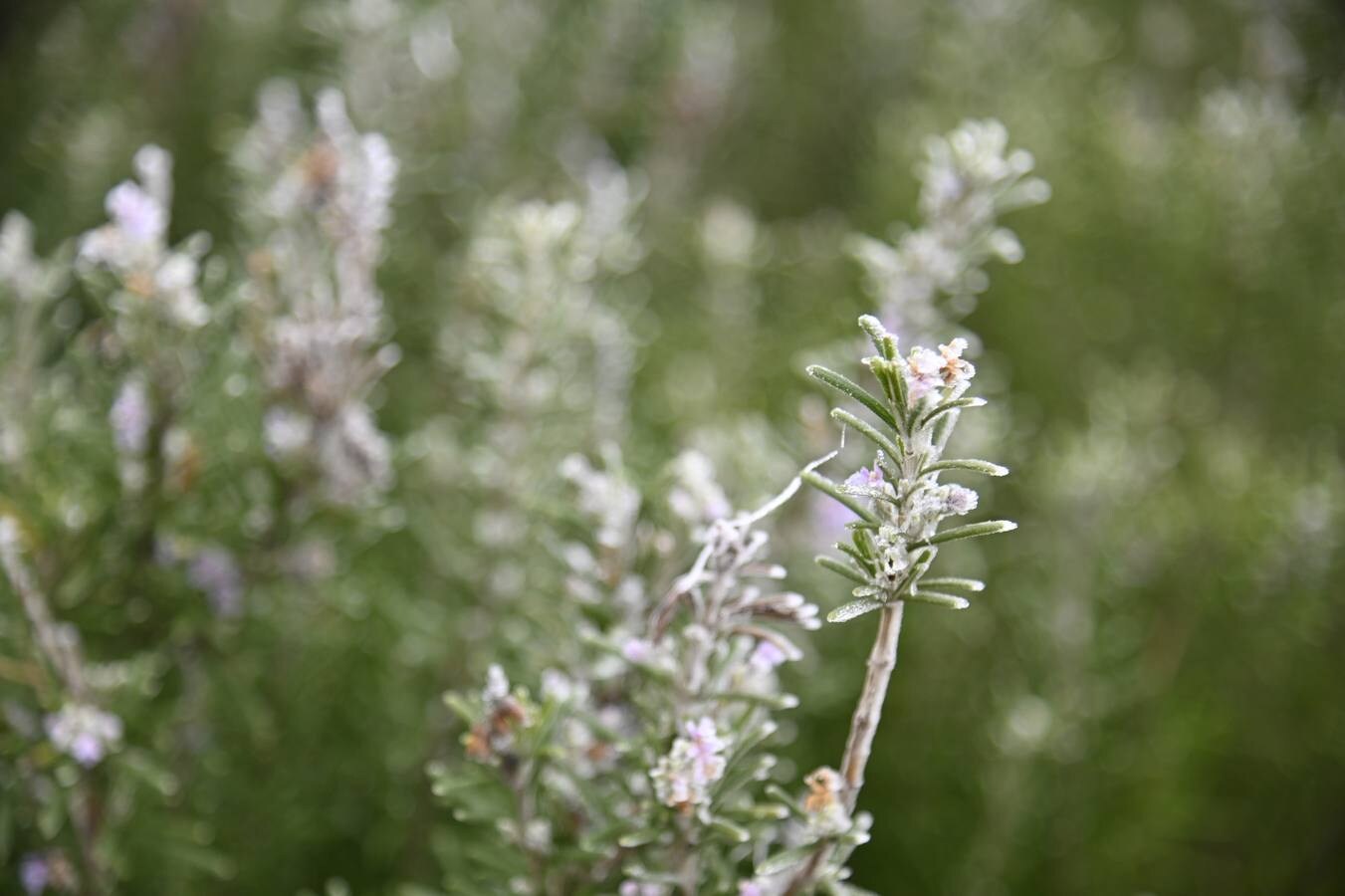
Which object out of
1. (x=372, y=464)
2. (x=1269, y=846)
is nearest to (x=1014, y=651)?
(x=1269, y=846)

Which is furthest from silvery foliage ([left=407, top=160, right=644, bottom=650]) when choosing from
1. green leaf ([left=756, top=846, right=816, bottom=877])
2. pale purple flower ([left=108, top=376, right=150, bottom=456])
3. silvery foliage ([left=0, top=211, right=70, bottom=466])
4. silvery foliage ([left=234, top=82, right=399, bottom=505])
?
green leaf ([left=756, top=846, right=816, bottom=877])

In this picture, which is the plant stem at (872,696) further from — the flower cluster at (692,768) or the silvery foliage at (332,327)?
the silvery foliage at (332,327)

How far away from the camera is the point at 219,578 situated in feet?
3.50

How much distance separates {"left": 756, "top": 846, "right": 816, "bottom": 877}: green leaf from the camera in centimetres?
64

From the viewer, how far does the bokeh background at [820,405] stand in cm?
124

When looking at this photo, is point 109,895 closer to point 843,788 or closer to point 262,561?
point 262,561

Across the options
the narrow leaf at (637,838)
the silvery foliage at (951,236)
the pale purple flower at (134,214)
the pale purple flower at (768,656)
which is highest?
the silvery foliage at (951,236)

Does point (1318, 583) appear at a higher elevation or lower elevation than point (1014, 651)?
higher

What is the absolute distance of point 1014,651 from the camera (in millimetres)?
1772

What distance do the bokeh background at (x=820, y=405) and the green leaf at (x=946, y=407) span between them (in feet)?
1.59

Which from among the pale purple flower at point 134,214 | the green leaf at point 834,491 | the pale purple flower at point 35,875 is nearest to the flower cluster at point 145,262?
the pale purple flower at point 134,214

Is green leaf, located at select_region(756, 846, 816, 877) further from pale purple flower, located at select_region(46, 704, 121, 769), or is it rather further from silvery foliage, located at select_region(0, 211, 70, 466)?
silvery foliage, located at select_region(0, 211, 70, 466)

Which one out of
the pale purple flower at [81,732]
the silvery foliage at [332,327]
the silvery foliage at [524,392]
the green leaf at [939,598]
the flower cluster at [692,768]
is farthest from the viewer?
the silvery foliage at [524,392]

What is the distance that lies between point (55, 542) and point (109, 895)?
31 centimetres
